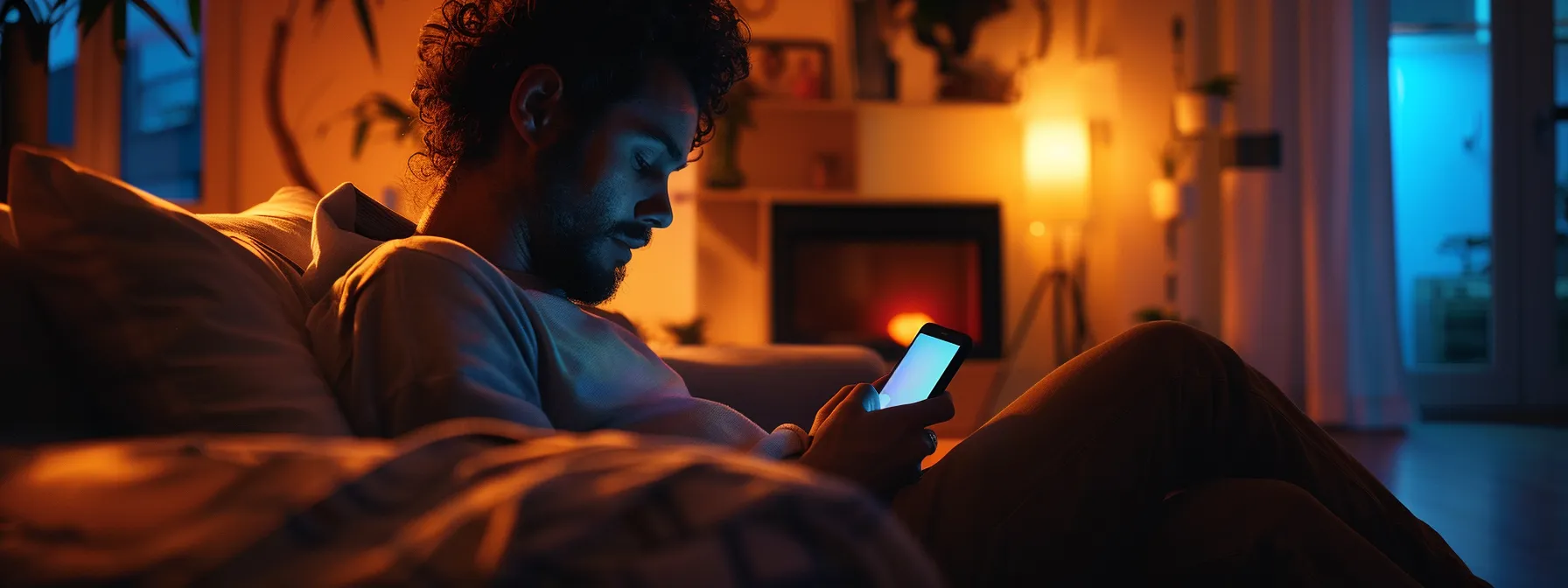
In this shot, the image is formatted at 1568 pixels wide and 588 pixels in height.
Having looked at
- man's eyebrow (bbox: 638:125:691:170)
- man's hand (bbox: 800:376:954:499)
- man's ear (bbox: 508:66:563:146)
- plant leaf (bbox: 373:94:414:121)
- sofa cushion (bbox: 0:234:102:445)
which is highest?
plant leaf (bbox: 373:94:414:121)

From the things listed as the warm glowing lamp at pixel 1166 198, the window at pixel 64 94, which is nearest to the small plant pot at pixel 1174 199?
the warm glowing lamp at pixel 1166 198

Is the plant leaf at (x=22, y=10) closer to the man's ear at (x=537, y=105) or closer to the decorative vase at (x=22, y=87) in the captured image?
the decorative vase at (x=22, y=87)

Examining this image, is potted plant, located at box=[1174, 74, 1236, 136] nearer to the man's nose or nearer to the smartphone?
the smartphone

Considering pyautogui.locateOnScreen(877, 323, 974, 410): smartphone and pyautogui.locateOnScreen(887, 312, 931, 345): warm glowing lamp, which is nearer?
pyautogui.locateOnScreen(877, 323, 974, 410): smartphone

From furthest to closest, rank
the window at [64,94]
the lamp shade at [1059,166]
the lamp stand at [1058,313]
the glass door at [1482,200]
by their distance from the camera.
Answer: the window at [64,94]
the glass door at [1482,200]
the lamp stand at [1058,313]
the lamp shade at [1059,166]

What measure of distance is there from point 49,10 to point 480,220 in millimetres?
832

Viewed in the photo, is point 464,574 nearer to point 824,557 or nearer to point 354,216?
point 824,557

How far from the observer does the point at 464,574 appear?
41 centimetres

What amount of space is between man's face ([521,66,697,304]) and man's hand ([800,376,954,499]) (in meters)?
0.37

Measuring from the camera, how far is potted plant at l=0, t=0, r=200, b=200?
142cm

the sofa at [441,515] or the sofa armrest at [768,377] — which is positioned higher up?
the sofa at [441,515]

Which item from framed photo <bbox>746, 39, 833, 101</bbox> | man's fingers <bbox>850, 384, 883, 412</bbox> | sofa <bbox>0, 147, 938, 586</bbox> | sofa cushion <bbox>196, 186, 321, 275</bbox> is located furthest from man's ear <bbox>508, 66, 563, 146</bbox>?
framed photo <bbox>746, 39, 833, 101</bbox>

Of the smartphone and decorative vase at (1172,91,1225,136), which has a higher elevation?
decorative vase at (1172,91,1225,136)

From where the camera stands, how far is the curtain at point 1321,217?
4.08m
